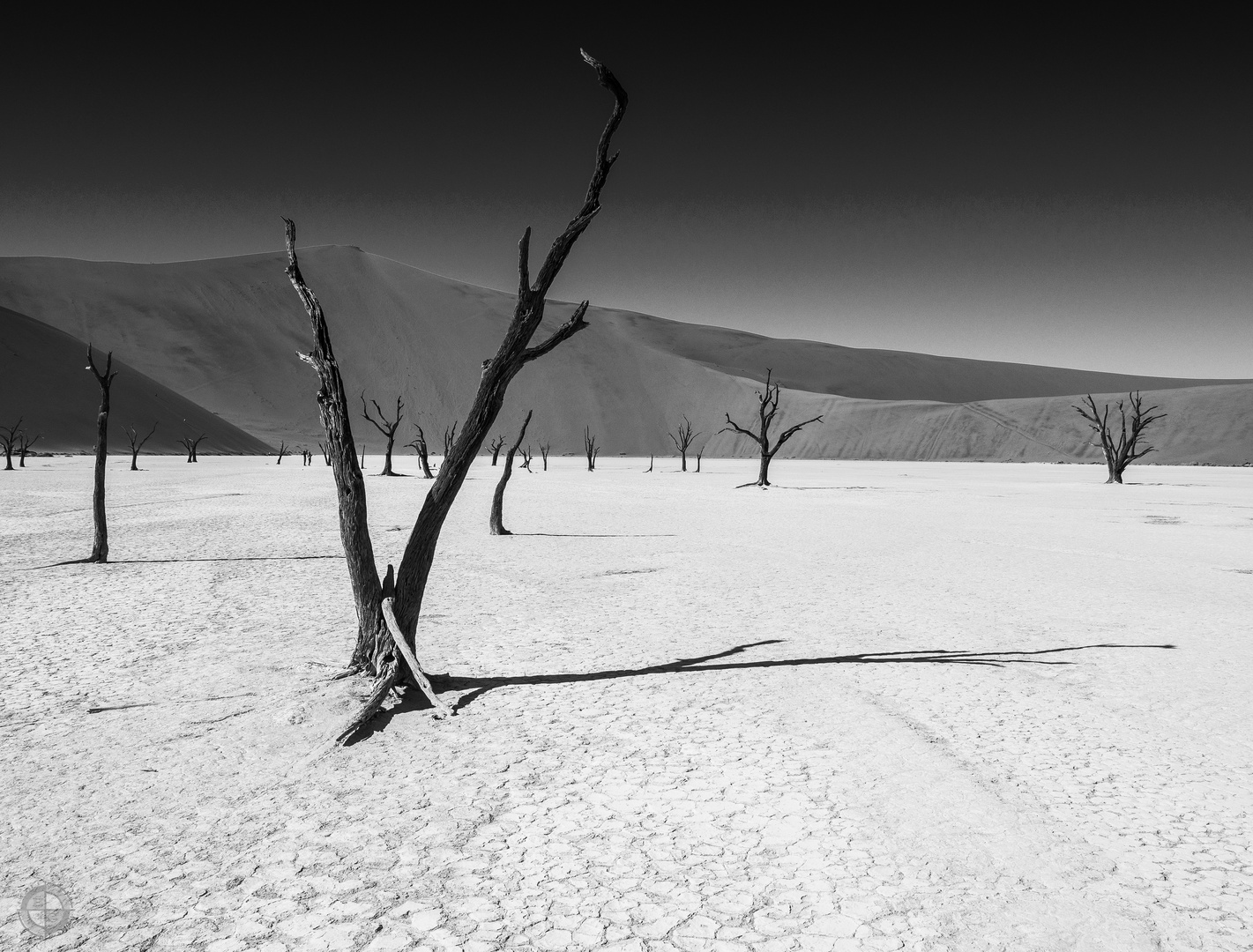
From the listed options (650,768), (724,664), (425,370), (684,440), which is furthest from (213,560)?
(425,370)

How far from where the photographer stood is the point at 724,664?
24.2 feet

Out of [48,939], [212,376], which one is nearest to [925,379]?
[212,376]

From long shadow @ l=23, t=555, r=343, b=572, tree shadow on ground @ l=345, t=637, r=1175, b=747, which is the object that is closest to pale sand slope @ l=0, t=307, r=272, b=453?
long shadow @ l=23, t=555, r=343, b=572

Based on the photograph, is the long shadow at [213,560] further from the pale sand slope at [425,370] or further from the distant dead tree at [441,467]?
the pale sand slope at [425,370]

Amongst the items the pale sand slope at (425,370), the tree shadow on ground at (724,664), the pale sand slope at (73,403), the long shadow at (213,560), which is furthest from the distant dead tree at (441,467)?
the pale sand slope at (425,370)

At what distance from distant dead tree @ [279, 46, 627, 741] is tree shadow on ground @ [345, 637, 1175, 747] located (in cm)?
36

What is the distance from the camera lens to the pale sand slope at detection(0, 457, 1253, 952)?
3.52 m

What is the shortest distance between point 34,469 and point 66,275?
109 meters

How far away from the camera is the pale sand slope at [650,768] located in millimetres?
3520

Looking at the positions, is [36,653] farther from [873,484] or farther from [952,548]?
[873,484]

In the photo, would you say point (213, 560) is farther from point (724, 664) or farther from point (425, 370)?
point (425, 370)

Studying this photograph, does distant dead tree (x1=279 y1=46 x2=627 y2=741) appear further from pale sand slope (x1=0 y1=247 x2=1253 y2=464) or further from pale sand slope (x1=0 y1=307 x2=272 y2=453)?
pale sand slope (x1=0 y1=247 x2=1253 y2=464)

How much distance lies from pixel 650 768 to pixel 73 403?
289 feet

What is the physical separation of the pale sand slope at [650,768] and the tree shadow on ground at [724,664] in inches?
2.5
